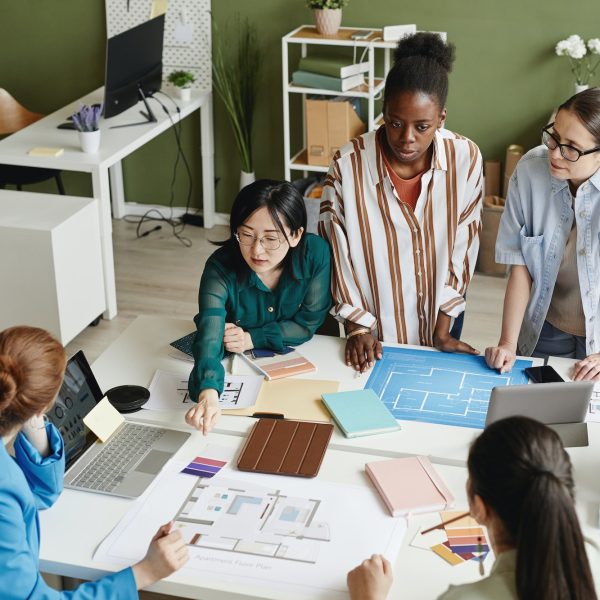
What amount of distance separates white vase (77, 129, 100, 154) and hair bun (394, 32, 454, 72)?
6.31 feet

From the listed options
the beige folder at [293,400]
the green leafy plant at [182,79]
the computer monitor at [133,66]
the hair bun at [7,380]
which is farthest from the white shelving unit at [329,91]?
the hair bun at [7,380]

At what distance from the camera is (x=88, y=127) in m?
4.09

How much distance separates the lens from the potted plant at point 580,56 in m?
4.41

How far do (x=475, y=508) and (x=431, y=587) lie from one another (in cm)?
33

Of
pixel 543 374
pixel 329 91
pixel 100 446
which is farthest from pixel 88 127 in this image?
pixel 543 374

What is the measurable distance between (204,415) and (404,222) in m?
0.77

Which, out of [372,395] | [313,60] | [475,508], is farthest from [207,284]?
[313,60]

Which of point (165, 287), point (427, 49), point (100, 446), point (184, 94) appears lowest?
point (165, 287)


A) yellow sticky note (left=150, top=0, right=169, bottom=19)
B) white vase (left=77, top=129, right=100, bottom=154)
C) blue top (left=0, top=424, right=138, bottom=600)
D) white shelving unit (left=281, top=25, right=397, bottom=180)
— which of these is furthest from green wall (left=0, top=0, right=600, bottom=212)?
blue top (left=0, top=424, right=138, bottom=600)

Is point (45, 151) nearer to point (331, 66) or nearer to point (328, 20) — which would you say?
point (331, 66)

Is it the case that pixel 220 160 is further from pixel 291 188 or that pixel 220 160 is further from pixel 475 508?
pixel 475 508

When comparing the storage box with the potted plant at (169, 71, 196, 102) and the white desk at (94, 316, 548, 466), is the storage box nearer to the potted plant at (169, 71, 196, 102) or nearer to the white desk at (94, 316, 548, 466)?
the potted plant at (169, 71, 196, 102)

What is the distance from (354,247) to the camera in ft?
8.39

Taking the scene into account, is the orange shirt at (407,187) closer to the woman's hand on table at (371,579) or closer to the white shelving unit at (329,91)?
the woman's hand on table at (371,579)
